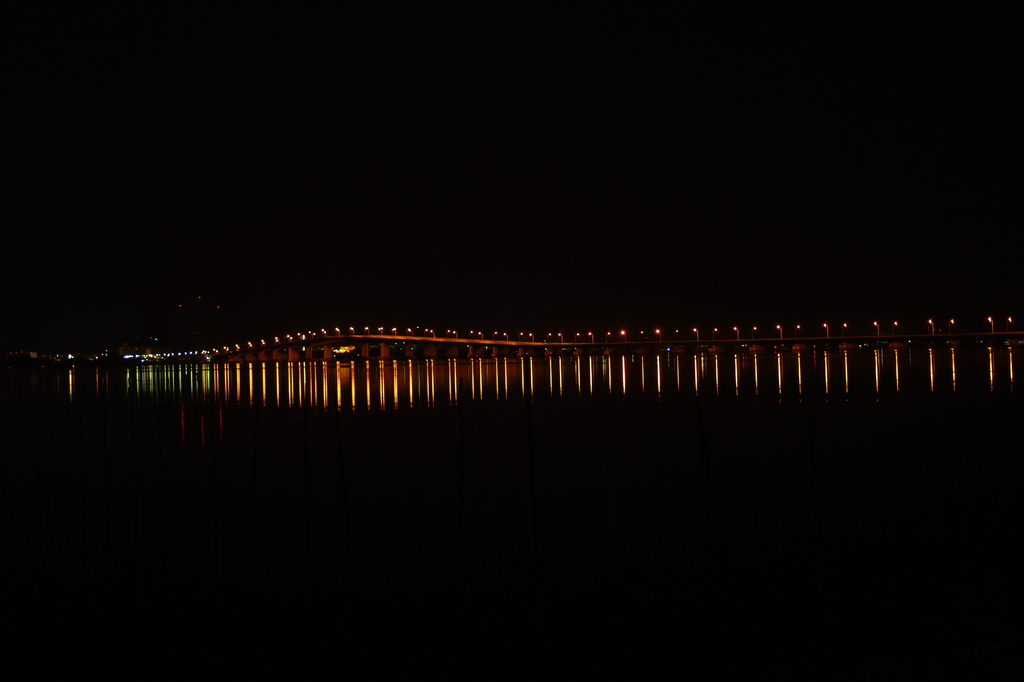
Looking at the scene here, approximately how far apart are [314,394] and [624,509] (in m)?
24.6

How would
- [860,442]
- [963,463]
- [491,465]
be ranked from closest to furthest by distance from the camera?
[963,463]
[491,465]
[860,442]

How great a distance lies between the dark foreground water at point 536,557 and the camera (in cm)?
611

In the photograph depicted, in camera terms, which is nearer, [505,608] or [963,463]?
[505,608]

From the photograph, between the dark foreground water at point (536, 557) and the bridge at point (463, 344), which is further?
the bridge at point (463, 344)

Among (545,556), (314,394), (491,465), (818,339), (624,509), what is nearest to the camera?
(545,556)

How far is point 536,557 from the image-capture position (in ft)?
26.5

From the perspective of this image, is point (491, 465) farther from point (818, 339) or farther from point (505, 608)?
point (818, 339)

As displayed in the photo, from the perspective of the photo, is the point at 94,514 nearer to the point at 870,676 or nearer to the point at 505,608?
the point at 505,608

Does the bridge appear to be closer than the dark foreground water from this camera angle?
No

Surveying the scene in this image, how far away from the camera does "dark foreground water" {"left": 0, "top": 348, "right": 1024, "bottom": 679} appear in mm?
6113

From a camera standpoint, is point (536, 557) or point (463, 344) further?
point (463, 344)

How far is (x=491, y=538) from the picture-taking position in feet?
30.6

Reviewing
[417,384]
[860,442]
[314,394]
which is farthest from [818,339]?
[860,442]

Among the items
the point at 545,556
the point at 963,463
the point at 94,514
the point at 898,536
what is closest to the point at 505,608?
the point at 545,556
